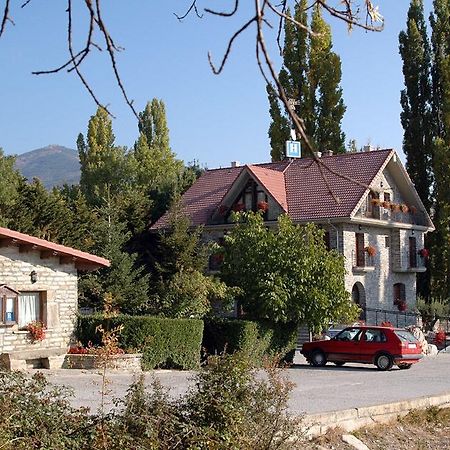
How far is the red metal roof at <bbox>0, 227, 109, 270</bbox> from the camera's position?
842 inches

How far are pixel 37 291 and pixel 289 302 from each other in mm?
7558

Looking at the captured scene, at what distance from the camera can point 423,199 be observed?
43.5m

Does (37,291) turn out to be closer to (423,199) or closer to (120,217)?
(120,217)

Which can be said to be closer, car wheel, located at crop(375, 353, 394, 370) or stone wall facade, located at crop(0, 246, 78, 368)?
stone wall facade, located at crop(0, 246, 78, 368)

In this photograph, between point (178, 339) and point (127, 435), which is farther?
point (178, 339)

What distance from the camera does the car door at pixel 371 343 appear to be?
2561 cm

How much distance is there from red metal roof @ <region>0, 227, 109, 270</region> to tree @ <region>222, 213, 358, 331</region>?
4.81m

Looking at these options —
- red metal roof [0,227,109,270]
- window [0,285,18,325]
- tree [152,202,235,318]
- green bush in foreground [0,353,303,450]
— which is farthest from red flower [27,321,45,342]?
green bush in foreground [0,353,303,450]

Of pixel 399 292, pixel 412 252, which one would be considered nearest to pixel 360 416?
pixel 399 292

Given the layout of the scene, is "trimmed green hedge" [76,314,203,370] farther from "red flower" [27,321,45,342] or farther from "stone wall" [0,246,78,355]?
"red flower" [27,321,45,342]

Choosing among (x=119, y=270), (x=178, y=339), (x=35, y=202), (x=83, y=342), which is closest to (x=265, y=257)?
(x=178, y=339)

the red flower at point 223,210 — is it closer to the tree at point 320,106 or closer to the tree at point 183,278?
the tree at point 183,278

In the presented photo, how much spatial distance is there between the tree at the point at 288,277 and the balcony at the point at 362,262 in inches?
451

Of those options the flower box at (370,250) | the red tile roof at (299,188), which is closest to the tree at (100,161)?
the red tile roof at (299,188)
